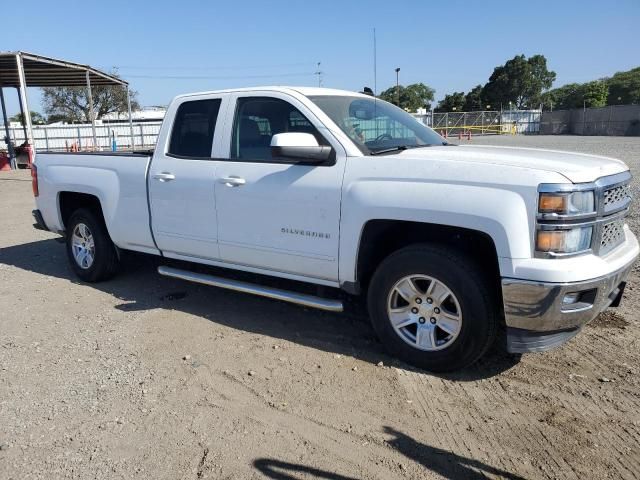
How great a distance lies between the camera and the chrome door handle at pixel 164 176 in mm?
4770

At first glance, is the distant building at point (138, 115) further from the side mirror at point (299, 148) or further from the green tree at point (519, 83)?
the side mirror at point (299, 148)

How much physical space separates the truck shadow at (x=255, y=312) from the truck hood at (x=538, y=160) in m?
1.44

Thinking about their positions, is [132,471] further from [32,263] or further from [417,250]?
[32,263]

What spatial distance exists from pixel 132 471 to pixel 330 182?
2216 millimetres

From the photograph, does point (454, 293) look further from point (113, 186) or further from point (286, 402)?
point (113, 186)

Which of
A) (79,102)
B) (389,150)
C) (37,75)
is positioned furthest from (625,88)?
(389,150)

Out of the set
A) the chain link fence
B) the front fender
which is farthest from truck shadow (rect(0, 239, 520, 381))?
the chain link fence

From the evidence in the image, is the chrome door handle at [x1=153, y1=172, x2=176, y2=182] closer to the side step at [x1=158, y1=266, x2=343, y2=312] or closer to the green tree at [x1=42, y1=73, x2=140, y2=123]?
the side step at [x1=158, y1=266, x2=343, y2=312]

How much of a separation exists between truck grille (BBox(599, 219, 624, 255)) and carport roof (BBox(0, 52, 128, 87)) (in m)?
17.7

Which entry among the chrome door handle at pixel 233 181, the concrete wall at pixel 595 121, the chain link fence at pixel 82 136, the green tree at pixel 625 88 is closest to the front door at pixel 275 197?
the chrome door handle at pixel 233 181

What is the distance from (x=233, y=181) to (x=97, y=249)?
89.2 inches

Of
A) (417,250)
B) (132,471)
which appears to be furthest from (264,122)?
(132,471)

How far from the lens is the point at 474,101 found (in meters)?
85.5

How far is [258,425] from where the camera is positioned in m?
3.12
